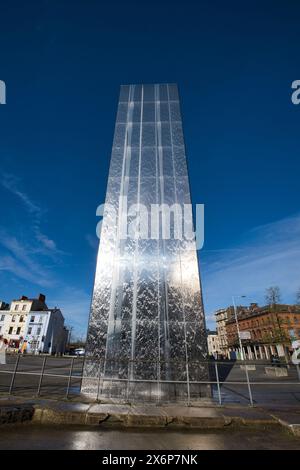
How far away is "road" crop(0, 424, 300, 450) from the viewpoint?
2.91m

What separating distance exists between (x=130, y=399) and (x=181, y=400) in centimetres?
129

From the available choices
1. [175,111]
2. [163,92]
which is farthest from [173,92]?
[175,111]

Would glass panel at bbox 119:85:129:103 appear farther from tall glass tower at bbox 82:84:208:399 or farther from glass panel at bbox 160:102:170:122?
tall glass tower at bbox 82:84:208:399

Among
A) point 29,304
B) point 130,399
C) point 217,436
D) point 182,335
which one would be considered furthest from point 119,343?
point 29,304

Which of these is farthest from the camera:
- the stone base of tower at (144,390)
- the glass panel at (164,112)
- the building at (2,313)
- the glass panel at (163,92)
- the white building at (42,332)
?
the building at (2,313)

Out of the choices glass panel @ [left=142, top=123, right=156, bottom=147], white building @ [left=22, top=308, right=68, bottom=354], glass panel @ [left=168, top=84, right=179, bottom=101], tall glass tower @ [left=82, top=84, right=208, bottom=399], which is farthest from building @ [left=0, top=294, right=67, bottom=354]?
glass panel @ [left=168, top=84, right=179, bottom=101]

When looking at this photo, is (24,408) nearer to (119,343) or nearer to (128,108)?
(119,343)

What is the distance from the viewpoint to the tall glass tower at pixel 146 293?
621cm

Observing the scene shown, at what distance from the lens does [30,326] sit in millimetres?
45625

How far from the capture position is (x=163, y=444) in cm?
303

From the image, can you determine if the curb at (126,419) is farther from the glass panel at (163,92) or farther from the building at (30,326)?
the building at (30,326)

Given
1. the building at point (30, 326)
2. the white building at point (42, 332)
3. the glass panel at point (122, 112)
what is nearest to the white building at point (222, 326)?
the white building at point (42, 332)

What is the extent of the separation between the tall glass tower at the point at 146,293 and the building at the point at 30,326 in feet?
146

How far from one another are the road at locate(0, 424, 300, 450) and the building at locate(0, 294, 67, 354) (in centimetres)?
4716
